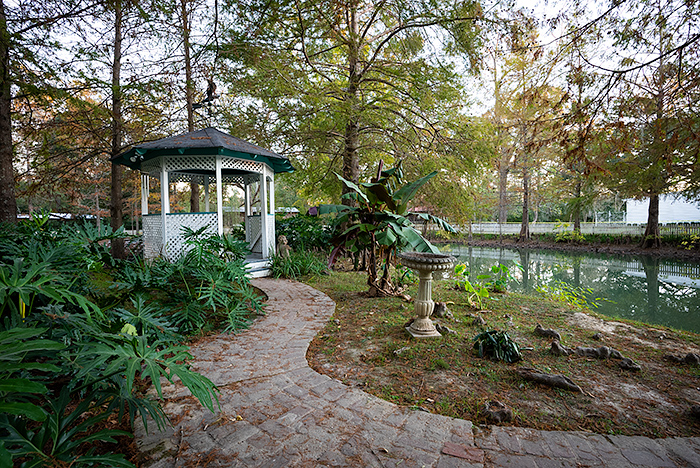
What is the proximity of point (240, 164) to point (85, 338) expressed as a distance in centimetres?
586

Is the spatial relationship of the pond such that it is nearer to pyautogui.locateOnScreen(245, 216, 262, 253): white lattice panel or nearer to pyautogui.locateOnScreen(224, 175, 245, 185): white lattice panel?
pyautogui.locateOnScreen(245, 216, 262, 253): white lattice panel

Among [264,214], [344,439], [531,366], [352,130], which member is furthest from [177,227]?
[531,366]

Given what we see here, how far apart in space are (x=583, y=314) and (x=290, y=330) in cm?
421

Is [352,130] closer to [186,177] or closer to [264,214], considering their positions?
[264,214]

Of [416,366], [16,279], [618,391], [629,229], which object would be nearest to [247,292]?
[416,366]

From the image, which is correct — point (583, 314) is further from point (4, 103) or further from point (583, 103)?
point (4, 103)

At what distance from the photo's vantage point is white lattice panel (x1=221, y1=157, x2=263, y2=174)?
7.19m

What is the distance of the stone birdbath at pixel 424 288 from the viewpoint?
333 cm

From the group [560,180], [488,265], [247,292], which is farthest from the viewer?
[560,180]

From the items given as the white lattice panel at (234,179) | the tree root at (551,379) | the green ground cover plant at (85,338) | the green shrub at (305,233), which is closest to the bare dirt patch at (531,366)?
the tree root at (551,379)

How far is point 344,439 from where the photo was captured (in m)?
1.83

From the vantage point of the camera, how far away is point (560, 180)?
67.1ft

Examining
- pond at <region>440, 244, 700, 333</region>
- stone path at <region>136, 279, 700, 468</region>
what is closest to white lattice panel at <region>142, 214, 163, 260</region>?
stone path at <region>136, 279, 700, 468</region>

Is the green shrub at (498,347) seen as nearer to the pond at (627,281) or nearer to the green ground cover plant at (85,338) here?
the green ground cover plant at (85,338)
